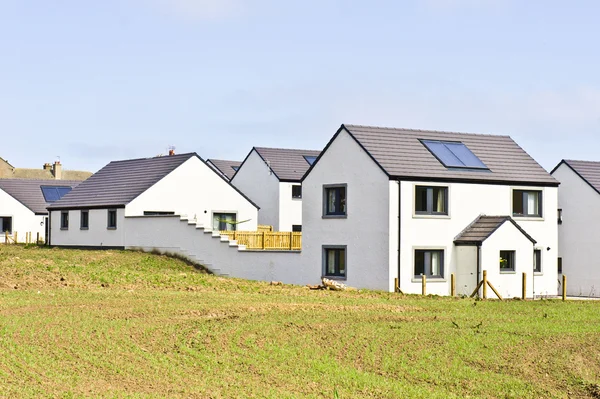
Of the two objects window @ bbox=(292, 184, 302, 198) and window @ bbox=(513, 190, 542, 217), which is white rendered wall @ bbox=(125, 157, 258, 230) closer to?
window @ bbox=(292, 184, 302, 198)

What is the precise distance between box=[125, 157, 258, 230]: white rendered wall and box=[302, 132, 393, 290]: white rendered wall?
45.8ft

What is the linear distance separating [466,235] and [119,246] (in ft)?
71.3

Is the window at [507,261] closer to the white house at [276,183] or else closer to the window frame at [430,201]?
the window frame at [430,201]

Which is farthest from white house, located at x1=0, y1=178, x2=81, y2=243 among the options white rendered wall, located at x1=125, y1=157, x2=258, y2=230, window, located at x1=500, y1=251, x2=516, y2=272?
window, located at x1=500, y1=251, x2=516, y2=272

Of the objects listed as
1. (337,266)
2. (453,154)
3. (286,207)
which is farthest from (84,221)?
(453,154)

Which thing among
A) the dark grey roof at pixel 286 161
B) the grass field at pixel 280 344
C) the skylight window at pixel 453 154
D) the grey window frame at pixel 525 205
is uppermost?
the dark grey roof at pixel 286 161

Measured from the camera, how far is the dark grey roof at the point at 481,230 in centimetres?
4084

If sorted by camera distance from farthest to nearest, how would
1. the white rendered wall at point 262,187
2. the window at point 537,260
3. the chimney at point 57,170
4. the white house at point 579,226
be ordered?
the chimney at point 57,170, the white rendered wall at point 262,187, the white house at point 579,226, the window at point 537,260

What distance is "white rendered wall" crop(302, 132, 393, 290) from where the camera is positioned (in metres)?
40.6

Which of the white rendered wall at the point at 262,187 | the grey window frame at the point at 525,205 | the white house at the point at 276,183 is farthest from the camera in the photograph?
the white rendered wall at the point at 262,187

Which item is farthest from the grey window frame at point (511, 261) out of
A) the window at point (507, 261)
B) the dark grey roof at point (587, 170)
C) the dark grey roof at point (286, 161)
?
the dark grey roof at point (286, 161)

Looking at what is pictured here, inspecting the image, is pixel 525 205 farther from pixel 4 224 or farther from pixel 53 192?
pixel 53 192

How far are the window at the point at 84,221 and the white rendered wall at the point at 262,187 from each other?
1480 cm

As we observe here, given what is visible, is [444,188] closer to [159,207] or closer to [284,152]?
[159,207]
